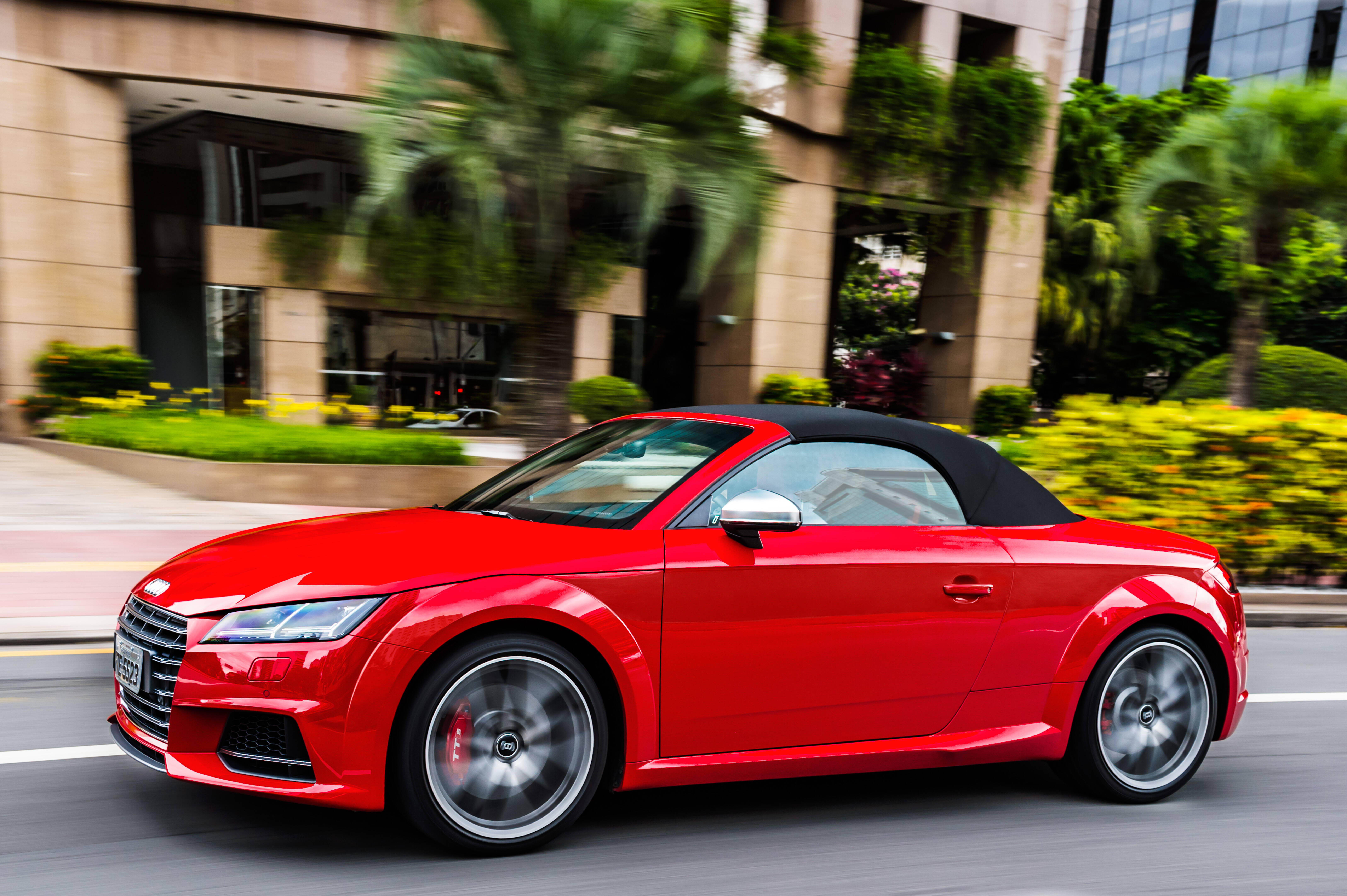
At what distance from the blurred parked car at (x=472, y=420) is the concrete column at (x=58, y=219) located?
6045 millimetres

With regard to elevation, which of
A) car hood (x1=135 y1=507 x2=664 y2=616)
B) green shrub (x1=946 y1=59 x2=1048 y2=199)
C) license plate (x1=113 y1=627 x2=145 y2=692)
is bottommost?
license plate (x1=113 y1=627 x2=145 y2=692)

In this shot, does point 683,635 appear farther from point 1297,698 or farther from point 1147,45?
point 1147,45

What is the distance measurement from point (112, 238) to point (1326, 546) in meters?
16.7

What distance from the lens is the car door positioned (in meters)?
3.52

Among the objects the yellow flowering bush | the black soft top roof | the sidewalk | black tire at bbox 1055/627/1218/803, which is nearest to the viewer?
the black soft top roof

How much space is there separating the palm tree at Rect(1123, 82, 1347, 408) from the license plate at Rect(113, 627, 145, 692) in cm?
1796

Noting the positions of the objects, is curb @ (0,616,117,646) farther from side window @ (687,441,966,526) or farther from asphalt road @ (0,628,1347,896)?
side window @ (687,441,966,526)

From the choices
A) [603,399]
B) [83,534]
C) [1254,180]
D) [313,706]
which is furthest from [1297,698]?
[1254,180]

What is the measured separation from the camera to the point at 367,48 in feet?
56.1

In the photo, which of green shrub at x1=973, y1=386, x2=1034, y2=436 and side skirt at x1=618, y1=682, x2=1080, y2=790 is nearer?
side skirt at x1=618, y1=682, x2=1080, y2=790

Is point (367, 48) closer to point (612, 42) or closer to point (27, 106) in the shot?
point (27, 106)

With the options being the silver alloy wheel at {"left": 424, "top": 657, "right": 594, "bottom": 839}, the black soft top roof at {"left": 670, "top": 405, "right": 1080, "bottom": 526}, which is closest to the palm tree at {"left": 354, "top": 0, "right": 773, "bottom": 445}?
the black soft top roof at {"left": 670, "top": 405, "right": 1080, "bottom": 526}

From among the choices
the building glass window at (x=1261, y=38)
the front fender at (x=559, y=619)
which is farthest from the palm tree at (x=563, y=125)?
the building glass window at (x=1261, y=38)

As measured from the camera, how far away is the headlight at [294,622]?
3.12 m
